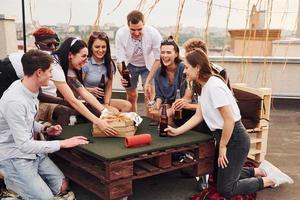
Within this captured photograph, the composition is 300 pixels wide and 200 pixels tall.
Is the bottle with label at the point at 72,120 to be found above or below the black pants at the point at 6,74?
below

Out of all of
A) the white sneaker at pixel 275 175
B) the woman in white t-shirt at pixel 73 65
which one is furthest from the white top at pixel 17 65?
the white sneaker at pixel 275 175

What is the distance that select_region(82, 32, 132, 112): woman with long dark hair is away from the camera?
365 centimetres

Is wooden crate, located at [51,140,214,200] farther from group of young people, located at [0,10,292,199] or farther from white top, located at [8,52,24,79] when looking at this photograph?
white top, located at [8,52,24,79]

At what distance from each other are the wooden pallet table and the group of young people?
87 millimetres

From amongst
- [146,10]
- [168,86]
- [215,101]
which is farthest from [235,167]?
[146,10]

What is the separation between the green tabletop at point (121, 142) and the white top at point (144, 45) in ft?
4.29

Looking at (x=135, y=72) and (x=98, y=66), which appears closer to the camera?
(x=98, y=66)

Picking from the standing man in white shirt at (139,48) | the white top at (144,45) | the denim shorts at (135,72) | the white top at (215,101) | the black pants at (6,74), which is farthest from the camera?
the denim shorts at (135,72)

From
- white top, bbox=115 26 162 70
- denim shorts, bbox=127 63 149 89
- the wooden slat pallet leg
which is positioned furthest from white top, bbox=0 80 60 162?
denim shorts, bbox=127 63 149 89

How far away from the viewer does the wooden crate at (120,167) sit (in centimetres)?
239

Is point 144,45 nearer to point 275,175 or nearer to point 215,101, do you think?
point 215,101

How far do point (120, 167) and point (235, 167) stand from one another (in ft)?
2.76

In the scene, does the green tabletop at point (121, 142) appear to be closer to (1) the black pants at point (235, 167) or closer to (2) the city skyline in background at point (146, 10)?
(1) the black pants at point (235, 167)

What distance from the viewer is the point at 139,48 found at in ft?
14.2
